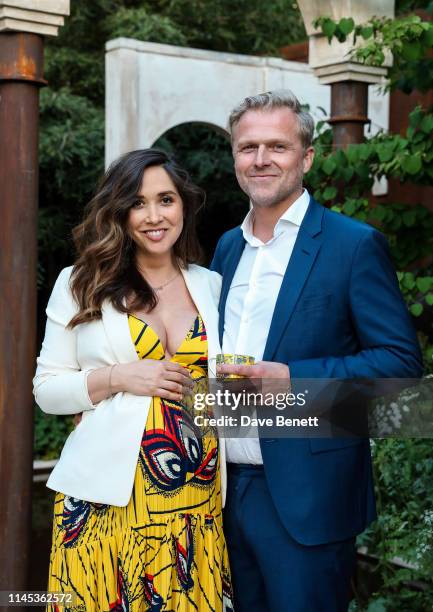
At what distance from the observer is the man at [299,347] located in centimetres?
247

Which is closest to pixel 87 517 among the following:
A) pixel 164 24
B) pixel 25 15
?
pixel 25 15

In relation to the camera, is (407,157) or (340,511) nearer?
(340,511)

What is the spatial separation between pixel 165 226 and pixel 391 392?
77cm

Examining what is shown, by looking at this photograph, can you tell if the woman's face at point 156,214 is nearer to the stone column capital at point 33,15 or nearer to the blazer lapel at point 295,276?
the blazer lapel at point 295,276

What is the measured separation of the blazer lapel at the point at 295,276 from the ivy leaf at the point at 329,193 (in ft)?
6.14

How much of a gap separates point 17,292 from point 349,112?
70.4 inches

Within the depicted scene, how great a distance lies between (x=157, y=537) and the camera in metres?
2.54

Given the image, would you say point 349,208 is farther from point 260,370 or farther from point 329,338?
point 260,370

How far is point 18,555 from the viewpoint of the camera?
3.72 meters

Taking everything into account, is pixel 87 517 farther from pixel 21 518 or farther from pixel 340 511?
pixel 21 518

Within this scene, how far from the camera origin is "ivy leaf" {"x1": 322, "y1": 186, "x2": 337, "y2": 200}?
4.49m

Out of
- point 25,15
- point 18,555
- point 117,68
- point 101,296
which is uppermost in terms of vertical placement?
point 117,68

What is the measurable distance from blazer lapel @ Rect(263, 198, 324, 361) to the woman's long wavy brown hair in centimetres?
37

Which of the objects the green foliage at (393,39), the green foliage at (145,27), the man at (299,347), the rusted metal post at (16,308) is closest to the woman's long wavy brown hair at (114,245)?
the man at (299,347)
